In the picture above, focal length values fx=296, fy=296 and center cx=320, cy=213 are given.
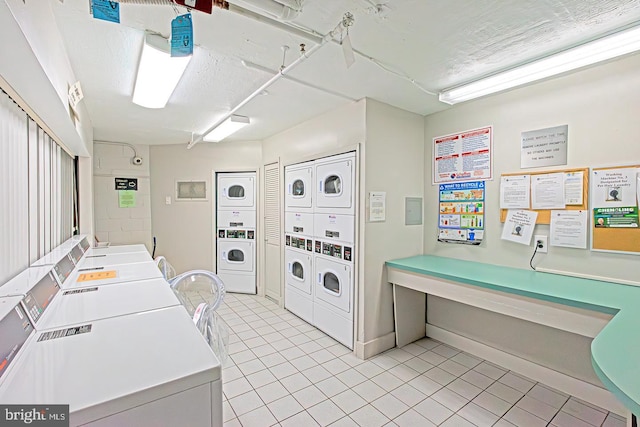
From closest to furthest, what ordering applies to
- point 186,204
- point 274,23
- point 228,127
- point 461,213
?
point 274,23 < point 461,213 < point 228,127 < point 186,204

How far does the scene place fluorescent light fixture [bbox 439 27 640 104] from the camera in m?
1.71

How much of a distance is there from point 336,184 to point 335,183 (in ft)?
0.08

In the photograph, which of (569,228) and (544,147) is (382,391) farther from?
(544,147)

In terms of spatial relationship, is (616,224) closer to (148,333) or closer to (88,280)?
(148,333)

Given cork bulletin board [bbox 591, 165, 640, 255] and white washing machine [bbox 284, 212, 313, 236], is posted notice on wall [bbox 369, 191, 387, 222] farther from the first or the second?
cork bulletin board [bbox 591, 165, 640, 255]

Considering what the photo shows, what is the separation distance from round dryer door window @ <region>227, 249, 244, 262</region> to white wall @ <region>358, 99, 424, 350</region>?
2.67 metres

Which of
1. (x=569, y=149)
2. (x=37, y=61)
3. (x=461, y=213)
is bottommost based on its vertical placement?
(x=461, y=213)

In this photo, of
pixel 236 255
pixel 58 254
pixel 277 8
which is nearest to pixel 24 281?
pixel 58 254

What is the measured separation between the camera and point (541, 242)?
2477mm

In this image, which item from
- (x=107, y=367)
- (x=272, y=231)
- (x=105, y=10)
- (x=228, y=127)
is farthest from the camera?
(x=272, y=231)

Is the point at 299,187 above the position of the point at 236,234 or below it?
above

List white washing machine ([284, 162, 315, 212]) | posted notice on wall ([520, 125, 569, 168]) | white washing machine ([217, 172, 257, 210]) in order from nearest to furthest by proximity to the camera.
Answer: posted notice on wall ([520, 125, 569, 168]) < white washing machine ([284, 162, 315, 212]) < white washing machine ([217, 172, 257, 210])

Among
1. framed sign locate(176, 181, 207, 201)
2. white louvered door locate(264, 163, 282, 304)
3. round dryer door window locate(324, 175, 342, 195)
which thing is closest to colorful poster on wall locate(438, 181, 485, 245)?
round dryer door window locate(324, 175, 342, 195)

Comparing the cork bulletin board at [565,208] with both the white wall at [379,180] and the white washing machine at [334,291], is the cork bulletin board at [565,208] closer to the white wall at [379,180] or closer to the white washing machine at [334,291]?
the white wall at [379,180]
